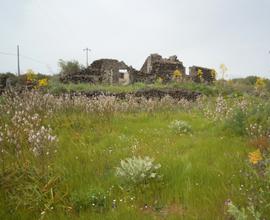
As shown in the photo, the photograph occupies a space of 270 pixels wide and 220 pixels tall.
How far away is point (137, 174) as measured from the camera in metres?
4.24

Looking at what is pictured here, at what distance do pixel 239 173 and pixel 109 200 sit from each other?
1510 mm

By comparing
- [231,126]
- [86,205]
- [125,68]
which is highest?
[125,68]

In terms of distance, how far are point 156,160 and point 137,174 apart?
69 centimetres

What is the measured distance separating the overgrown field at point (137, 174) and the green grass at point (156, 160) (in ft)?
0.04

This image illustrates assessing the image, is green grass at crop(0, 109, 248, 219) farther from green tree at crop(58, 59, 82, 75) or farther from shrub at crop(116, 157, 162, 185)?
green tree at crop(58, 59, 82, 75)

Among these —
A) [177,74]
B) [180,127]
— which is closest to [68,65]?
[177,74]

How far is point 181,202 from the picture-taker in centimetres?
377

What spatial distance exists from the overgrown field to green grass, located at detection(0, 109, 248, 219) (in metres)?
0.01

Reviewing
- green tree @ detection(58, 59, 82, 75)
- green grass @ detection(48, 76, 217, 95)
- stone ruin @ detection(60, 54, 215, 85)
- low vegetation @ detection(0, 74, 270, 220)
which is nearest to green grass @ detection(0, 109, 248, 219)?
low vegetation @ detection(0, 74, 270, 220)

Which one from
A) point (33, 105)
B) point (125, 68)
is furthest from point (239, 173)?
point (125, 68)

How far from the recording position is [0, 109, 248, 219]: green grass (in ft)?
11.8

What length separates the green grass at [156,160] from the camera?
3.59 m

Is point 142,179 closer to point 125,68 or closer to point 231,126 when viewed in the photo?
point 231,126

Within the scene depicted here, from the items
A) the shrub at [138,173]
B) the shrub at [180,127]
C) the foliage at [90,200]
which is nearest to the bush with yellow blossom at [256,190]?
the shrub at [138,173]
